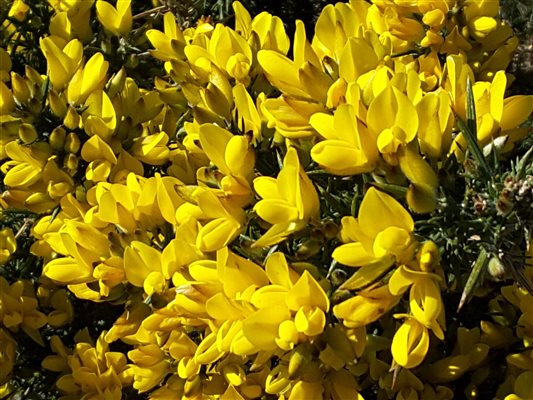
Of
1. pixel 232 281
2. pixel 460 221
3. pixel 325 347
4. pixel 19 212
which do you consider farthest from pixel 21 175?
pixel 460 221

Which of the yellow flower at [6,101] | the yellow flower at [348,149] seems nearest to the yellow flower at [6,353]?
the yellow flower at [6,101]

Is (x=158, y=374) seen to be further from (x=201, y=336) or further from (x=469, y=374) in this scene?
(x=469, y=374)

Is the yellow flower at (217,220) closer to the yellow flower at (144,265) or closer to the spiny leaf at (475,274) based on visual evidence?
the yellow flower at (144,265)

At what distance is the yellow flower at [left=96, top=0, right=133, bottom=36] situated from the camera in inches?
62.6

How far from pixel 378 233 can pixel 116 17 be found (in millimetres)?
971

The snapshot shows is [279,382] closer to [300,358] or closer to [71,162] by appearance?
[300,358]

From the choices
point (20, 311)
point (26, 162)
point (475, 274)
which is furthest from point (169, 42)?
point (475, 274)

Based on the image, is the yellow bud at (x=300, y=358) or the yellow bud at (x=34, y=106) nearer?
the yellow bud at (x=300, y=358)

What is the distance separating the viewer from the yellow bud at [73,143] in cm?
129

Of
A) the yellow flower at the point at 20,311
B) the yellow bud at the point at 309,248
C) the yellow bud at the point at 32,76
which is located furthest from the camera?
the yellow flower at the point at 20,311

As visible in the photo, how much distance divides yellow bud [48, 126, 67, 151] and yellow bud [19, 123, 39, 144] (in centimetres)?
3

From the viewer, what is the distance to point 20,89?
1.29 metres

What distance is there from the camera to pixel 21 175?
1.30 metres

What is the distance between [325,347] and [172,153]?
0.53 meters
